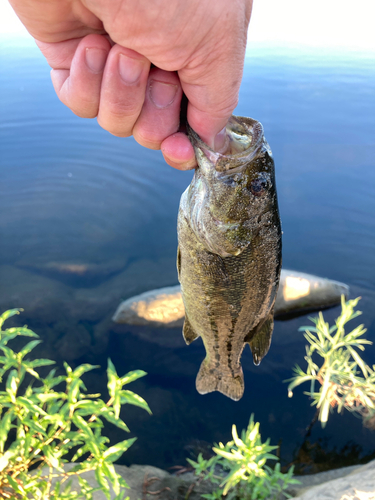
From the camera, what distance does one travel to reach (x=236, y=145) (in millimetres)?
1691

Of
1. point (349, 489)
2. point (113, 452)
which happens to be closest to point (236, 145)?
point (113, 452)

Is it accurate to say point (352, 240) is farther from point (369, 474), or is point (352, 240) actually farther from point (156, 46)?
point (156, 46)

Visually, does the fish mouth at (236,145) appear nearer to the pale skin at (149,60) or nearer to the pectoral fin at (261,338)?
the pale skin at (149,60)

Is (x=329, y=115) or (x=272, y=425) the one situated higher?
(x=329, y=115)

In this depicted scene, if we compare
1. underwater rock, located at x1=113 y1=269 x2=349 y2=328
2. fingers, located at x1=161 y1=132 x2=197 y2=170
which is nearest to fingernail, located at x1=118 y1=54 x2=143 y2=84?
fingers, located at x1=161 y1=132 x2=197 y2=170

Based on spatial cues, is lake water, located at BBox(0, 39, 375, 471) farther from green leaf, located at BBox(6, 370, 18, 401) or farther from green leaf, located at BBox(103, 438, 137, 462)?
green leaf, located at BBox(6, 370, 18, 401)

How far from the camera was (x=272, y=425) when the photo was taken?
446 centimetres

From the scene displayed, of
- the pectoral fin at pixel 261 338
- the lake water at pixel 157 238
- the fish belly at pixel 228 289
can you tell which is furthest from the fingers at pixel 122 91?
the lake water at pixel 157 238

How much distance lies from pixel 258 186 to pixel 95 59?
0.93 metres

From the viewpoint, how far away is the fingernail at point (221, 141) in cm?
158

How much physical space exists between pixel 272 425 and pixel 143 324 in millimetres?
2249

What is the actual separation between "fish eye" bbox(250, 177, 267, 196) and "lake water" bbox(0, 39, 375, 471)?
3.67 m

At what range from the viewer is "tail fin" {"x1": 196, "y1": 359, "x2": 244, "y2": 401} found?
2.66 meters

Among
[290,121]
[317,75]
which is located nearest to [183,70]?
[290,121]
